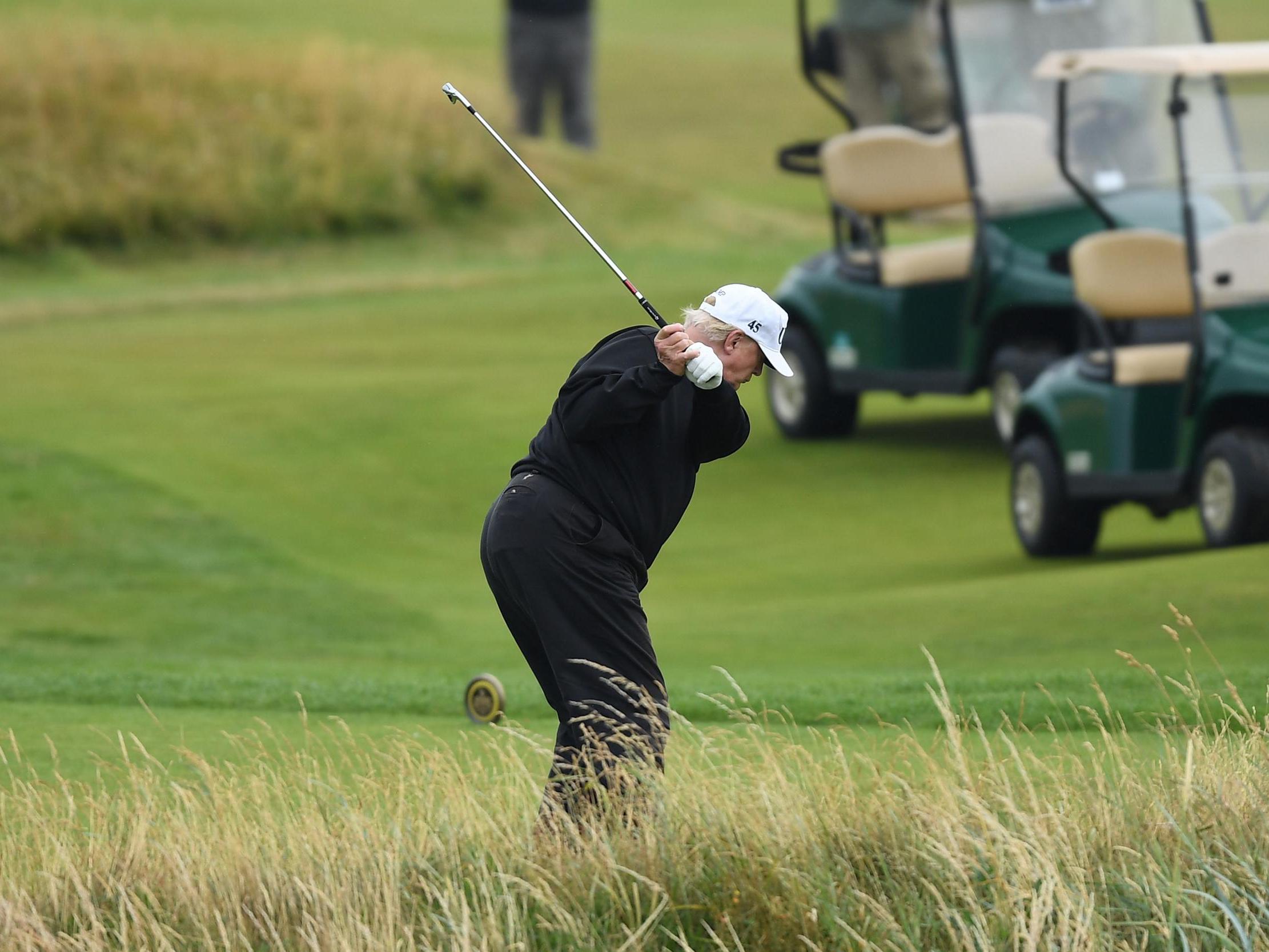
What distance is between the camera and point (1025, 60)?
14.6 metres

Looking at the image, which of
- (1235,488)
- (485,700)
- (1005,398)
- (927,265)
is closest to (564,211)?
(485,700)

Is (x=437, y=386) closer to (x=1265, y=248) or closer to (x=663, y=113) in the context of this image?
(x=1265, y=248)

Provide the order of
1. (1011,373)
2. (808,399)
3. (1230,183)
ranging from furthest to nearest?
(808,399), (1011,373), (1230,183)

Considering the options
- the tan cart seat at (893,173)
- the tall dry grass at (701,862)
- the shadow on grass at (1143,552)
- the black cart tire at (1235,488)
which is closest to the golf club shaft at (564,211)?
the tall dry grass at (701,862)

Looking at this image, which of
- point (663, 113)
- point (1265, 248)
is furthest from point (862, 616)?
point (663, 113)

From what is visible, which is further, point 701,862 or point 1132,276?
point 1132,276

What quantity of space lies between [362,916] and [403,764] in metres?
1.09

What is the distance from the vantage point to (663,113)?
38.1m

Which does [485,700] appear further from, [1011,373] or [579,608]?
[1011,373]

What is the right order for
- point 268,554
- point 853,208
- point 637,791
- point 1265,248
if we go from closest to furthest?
point 637,791
point 1265,248
point 268,554
point 853,208

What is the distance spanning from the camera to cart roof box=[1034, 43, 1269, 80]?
11.2 metres

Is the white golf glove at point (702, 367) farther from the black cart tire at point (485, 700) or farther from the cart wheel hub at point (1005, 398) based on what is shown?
the cart wheel hub at point (1005, 398)

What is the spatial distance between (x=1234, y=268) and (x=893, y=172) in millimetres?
3929

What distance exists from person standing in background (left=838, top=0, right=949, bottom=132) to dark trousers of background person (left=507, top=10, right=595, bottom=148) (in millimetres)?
7012
